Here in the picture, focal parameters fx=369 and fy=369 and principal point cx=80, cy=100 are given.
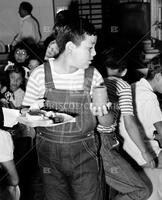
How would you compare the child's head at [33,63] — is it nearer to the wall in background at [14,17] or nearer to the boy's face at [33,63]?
the boy's face at [33,63]

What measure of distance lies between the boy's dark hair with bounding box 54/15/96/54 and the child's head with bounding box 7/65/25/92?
6.34 feet

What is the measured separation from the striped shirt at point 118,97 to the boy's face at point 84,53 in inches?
20.4

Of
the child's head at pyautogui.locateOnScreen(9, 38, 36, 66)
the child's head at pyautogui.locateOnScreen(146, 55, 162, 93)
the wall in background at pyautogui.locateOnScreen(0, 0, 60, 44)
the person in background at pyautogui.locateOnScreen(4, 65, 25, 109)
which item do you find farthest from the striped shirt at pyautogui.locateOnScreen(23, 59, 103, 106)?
the wall in background at pyautogui.locateOnScreen(0, 0, 60, 44)

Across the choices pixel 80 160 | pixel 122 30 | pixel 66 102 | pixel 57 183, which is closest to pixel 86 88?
pixel 66 102

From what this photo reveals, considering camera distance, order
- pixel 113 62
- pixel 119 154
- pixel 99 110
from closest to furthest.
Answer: pixel 99 110 < pixel 119 154 < pixel 113 62

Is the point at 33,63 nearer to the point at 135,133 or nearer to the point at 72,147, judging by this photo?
the point at 135,133

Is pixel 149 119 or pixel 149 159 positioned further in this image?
pixel 149 119

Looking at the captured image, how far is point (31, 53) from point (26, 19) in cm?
170

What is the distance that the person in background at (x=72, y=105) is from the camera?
1.68 m

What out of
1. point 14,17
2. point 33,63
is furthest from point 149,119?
point 14,17

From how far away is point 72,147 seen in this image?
66.4 inches

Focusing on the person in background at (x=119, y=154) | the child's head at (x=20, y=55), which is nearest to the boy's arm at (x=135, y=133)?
the person in background at (x=119, y=154)

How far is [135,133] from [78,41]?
2.64ft

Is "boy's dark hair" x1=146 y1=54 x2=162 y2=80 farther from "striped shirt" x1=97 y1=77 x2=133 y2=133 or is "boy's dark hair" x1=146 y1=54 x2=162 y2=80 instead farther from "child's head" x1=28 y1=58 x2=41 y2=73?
"child's head" x1=28 y1=58 x2=41 y2=73
